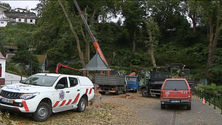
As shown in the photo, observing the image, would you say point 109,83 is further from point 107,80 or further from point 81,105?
point 81,105

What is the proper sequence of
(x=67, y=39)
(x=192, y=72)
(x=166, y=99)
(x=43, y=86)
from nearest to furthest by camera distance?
1. (x=43, y=86)
2. (x=166, y=99)
3. (x=192, y=72)
4. (x=67, y=39)

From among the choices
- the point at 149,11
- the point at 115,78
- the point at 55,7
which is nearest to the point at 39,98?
the point at 115,78

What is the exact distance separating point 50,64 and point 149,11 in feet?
81.8

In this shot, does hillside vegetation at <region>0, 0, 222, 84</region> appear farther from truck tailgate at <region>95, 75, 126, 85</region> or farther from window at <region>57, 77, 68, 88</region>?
window at <region>57, 77, 68, 88</region>

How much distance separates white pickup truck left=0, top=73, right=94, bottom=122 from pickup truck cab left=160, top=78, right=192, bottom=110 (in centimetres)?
443

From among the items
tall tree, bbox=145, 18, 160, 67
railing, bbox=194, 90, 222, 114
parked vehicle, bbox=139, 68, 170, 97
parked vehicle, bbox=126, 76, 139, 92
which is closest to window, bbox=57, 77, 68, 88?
railing, bbox=194, 90, 222, 114

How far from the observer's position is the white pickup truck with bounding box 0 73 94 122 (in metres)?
8.09

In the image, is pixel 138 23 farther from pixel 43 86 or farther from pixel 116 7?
pixel 43 86

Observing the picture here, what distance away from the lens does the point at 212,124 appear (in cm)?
947

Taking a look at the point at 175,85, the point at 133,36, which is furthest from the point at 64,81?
the point at 133,36

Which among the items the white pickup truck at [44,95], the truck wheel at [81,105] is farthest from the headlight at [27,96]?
the truck wheel at [81,105]

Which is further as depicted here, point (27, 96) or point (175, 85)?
point (175, 85)

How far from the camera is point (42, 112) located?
28.2 feet

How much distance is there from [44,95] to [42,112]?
63 cm
